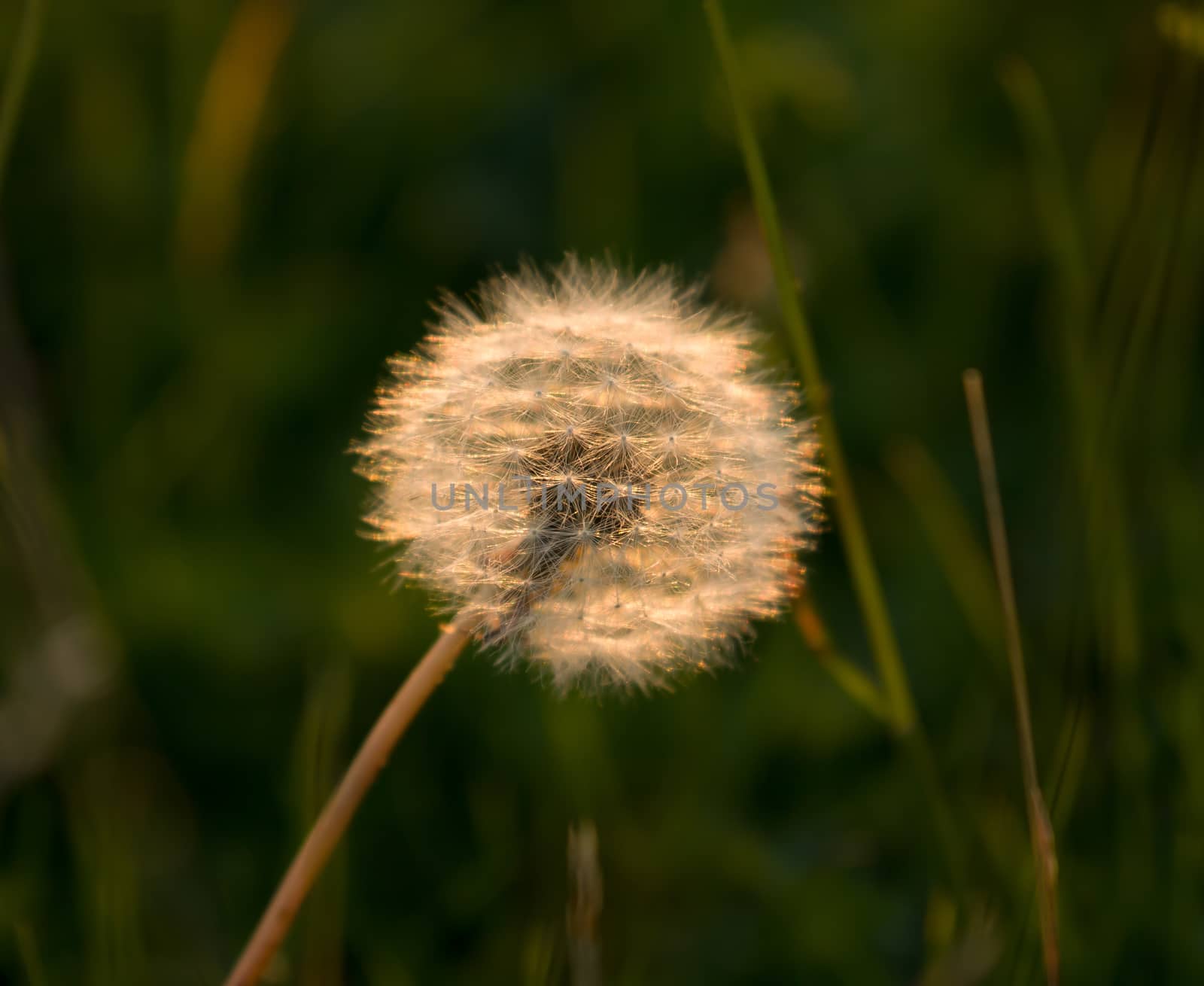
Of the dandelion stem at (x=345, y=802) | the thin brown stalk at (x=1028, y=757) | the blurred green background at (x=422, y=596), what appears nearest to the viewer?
the dandelion stem at (x=345, y=802)

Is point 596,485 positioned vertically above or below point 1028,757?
above

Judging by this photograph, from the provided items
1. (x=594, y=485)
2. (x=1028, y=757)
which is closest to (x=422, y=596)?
(x=594, y=485)

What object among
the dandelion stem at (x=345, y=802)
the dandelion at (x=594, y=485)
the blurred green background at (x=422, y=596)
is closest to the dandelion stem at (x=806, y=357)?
the dandelion at (x=594, y=485)

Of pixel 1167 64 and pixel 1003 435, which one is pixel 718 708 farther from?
pixel 1167 64

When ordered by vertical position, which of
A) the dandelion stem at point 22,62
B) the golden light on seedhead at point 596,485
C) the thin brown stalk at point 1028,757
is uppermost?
the dandelion stem at point 22,62

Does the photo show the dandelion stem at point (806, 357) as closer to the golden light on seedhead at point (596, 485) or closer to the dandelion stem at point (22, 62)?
the golden light on seedhead at point (596, 485)

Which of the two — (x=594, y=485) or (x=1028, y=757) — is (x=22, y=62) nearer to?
(x=594, y=485)

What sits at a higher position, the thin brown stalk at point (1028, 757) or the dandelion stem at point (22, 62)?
the dandelion stem at point (22, 62)

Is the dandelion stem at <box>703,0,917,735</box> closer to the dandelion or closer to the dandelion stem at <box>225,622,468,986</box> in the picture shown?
the dandelion

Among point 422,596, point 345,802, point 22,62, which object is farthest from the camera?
point 422,596
